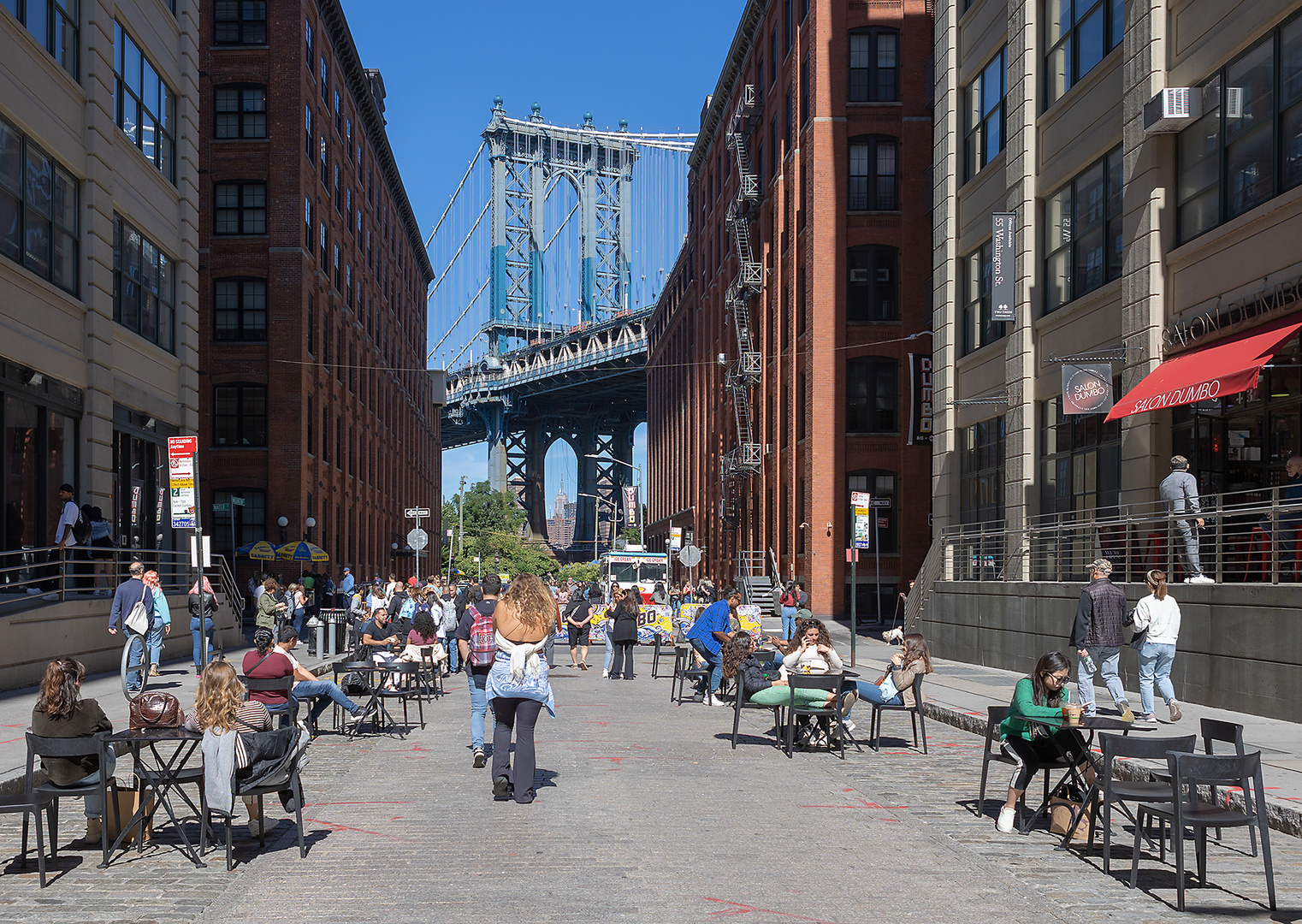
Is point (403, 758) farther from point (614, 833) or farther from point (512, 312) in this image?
point (512, 312)

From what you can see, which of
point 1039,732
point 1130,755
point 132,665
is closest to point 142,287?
point 132,665

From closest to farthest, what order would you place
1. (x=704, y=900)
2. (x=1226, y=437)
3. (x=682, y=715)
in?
(x=704, y=900)
(x=682, y=715)
(x=1226, y=437)

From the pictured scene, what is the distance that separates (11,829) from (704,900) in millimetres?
5517

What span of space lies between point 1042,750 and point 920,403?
2988 cm

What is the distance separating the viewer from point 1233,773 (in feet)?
24.9

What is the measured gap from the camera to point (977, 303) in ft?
95.6

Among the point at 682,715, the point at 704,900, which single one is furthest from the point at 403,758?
the point at 704,900

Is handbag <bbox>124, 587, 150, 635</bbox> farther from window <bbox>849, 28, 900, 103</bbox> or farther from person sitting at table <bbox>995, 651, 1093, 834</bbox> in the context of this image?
window <bbox>849, 28, 900, 103</bbox>

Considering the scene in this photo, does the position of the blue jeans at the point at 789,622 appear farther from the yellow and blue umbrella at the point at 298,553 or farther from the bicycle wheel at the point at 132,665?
the yellow and blue umbrella at the point at 298,553

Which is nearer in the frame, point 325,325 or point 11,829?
point 11,829

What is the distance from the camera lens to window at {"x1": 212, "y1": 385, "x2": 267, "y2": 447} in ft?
148

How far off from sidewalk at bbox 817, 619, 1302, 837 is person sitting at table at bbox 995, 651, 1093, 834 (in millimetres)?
1851

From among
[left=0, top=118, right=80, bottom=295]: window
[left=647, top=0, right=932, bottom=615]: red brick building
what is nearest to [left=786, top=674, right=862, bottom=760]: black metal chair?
[left=0, top=118, right=80, bottom=295]: window

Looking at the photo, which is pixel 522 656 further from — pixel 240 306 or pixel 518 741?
pixel 240 306
